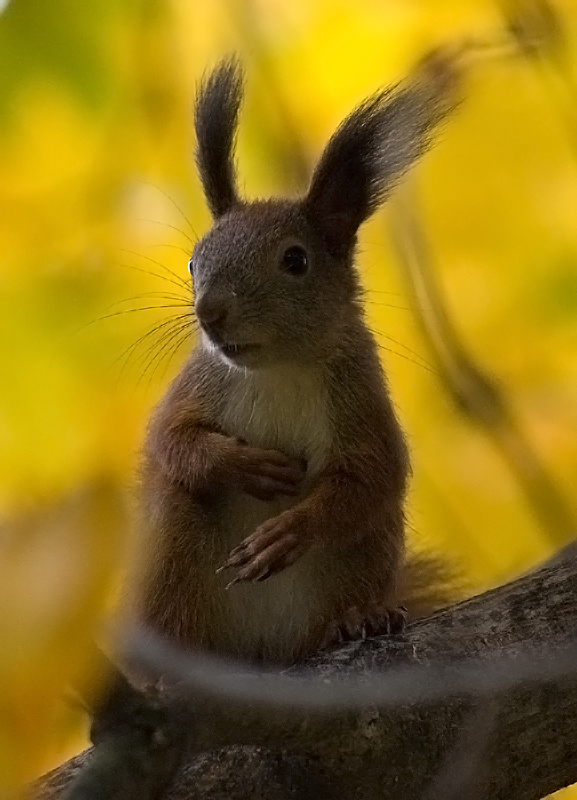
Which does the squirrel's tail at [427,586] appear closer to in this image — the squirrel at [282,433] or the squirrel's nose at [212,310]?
the squirrel at [282,433]

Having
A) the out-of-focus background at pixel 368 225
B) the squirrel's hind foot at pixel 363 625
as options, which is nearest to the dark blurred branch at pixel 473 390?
the out-of-focus background at pixel 368 225

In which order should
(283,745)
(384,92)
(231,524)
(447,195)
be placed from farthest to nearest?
(447,195) < (231,524) < (384,92) < (283,745)

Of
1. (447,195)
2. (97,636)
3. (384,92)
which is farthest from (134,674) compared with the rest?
(447,195)

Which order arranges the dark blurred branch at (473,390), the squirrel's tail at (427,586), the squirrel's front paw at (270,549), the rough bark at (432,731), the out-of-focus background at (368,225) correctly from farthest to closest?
the squirrel's tail at (427,586) → the dark blurred branch at (473,390) → the out-of-focus background at (368,225) → the squirrel's front paw at (270,549) → the rough bark at (432,731)

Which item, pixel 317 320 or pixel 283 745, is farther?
pixel 317 320

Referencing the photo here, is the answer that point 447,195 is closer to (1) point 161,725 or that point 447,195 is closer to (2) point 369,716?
(2) point 369,716
